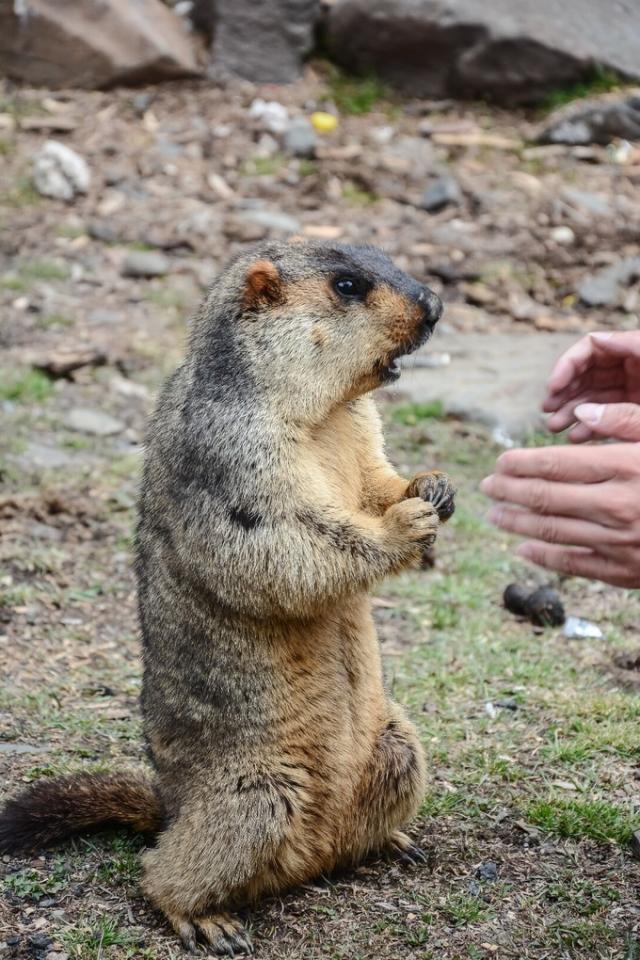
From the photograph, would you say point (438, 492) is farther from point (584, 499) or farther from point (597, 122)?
point (597, 122)

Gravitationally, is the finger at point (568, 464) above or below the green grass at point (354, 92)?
above

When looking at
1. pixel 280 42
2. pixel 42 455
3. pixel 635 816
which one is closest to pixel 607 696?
pixel 635 816

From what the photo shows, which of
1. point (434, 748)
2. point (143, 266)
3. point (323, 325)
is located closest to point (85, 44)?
point (143, 266)

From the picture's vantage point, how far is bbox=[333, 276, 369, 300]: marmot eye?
4.49 meters

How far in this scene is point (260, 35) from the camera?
14.5 m

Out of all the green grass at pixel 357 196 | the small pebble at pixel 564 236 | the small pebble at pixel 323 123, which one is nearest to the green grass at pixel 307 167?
the green grass at pixel 357 196

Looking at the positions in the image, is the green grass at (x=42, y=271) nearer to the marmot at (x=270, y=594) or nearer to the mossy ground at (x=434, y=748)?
the mossy ground at (x=434, y=748)

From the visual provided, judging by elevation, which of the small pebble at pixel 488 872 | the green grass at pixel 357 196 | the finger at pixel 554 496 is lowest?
the small pebble at pixel 488 872

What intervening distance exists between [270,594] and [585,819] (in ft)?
5.67

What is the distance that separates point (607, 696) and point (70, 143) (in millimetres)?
9609

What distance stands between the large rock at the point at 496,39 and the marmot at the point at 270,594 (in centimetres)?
1060

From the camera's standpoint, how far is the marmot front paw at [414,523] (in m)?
4.30

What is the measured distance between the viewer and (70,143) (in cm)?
1319

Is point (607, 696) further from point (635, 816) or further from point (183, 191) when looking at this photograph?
point (183, 191)
